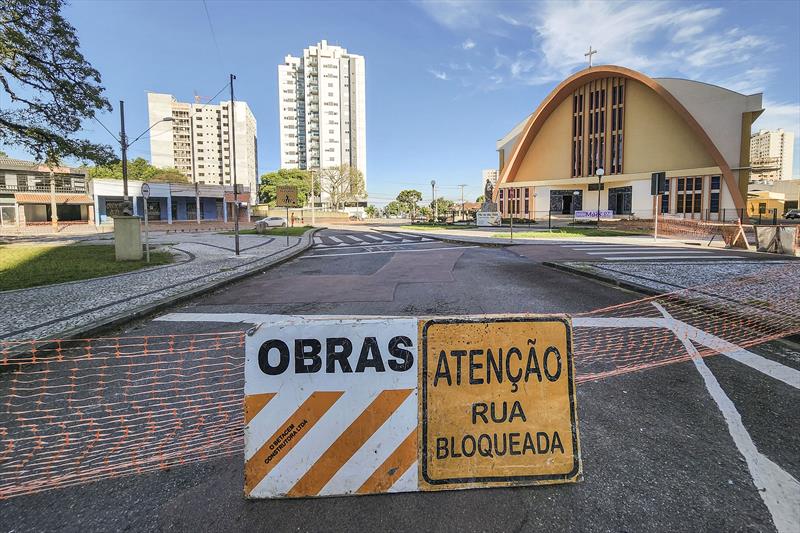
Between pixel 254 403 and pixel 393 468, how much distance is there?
89 centimetres

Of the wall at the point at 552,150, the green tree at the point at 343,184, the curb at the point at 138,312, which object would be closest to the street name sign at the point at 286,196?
the curb at the point at 138,312

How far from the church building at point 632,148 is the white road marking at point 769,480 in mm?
32464

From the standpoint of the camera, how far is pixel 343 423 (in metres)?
2.44

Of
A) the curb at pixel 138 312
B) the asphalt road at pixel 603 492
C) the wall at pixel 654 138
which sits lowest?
the asphalt road at pixel 603 492

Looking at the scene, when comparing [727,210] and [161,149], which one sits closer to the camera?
[727,210]

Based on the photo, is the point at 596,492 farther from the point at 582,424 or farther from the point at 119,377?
the point at 119,377

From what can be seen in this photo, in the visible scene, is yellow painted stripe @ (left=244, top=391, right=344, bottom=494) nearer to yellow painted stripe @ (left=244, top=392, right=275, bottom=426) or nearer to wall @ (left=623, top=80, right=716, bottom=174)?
yellow painted stripe @ (left=244, top=392, right=275, bottom=426)

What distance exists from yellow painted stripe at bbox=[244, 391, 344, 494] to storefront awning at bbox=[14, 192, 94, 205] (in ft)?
187

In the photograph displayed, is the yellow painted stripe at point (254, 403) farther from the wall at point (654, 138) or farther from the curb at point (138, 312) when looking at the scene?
the wall at point (654, 138)

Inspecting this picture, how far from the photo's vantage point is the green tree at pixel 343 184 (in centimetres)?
8931

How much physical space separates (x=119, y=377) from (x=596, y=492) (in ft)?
14.3

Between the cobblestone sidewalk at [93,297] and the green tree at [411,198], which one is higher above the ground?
the green tree at [411,198]

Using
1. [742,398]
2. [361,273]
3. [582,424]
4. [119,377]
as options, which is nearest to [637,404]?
[582,424]

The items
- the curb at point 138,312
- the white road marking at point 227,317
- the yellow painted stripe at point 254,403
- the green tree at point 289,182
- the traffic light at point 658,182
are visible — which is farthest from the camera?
the green tree at point 289,182
